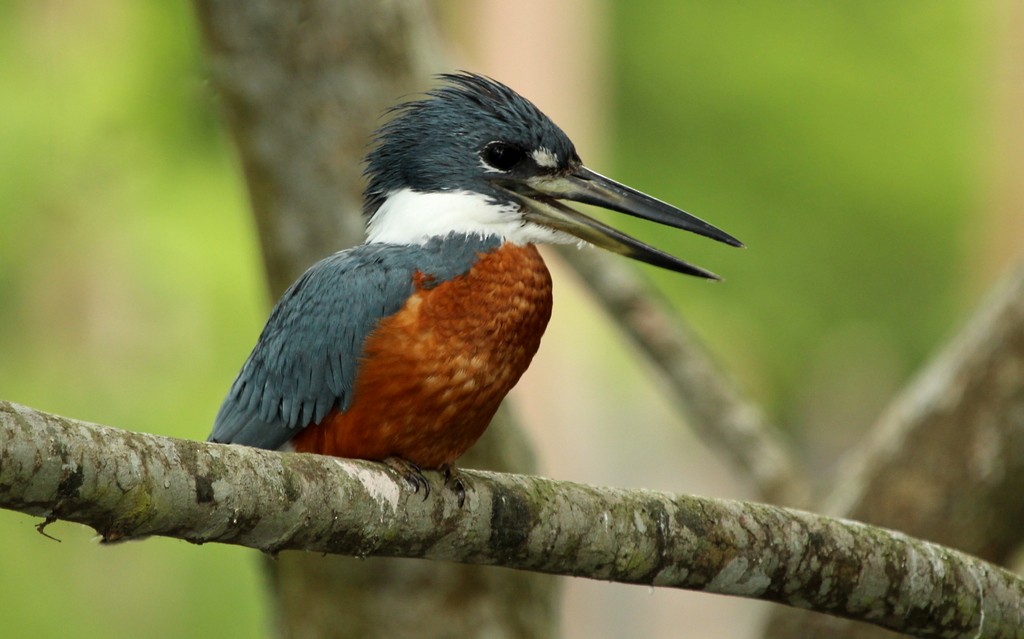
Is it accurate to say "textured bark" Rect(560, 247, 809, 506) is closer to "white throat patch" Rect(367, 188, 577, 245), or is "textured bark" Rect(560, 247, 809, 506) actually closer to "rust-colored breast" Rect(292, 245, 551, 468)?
"white throat patch" Rect(367, 188, 577, 245)

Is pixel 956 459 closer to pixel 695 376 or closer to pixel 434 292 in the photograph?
pixel 695 376

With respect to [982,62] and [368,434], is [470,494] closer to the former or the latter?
[368,434]

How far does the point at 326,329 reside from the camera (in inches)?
134

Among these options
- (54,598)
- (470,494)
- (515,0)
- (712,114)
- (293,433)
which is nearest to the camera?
(470,494)

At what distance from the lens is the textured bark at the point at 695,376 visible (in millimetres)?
5926

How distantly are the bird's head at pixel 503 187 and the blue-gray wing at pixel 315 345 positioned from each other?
171mm

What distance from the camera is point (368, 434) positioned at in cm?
326

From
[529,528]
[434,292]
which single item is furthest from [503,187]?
[529,528]

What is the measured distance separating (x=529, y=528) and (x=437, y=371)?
52 cm

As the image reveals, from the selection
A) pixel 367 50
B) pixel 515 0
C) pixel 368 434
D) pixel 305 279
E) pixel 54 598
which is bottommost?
pixel 54 598

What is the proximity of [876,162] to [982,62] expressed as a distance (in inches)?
57.7

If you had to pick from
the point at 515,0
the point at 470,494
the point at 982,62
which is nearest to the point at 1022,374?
the point at 470,494

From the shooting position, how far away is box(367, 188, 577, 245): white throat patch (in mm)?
3480

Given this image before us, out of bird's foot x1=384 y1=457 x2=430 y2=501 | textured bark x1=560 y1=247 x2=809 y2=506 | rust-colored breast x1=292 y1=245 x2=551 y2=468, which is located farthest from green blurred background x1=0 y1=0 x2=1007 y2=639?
bird's foot x1=384 y1=457 x2=430 y2=501
